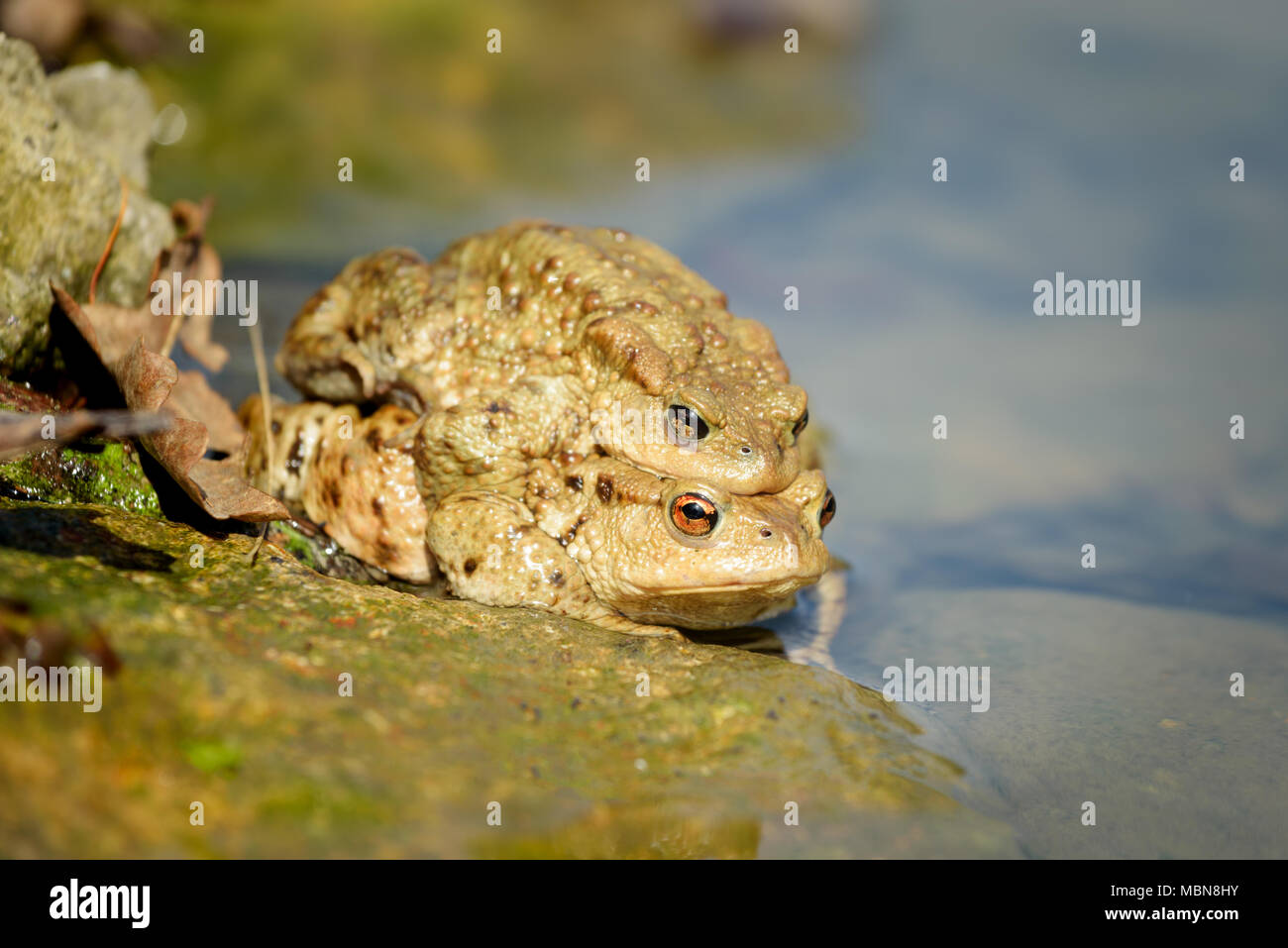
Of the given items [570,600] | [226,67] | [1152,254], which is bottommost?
[570,600]

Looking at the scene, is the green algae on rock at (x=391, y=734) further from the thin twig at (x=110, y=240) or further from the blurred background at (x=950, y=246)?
the thin twig at (x=110, y=240)

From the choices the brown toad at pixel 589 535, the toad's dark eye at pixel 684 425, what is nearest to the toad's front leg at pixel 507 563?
the brown toad at pixel 589 535

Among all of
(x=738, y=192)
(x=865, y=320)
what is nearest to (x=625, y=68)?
(x=738, y=192)

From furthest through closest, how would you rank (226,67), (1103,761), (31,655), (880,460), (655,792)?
1. (226,67)
2. (880,460)
3. (1103,761)
4. (655,792)
5. (31,655)

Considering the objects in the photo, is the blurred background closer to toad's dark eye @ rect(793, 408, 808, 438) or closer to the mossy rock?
toad's dark eye @ rect(793, 408, 808, 438)

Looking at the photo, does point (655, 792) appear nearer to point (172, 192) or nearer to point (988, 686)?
point (988, 686)

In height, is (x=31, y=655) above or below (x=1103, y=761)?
above
